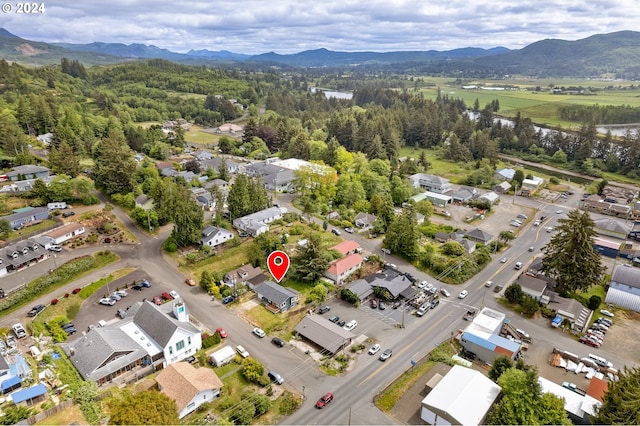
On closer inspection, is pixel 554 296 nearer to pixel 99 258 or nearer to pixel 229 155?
pixel 99 258

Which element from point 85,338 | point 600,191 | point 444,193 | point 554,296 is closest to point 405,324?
point 554,296

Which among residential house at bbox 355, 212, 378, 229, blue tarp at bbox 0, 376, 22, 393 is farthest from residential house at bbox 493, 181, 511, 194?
blue tarp at bbox 0, 376, 22, 393

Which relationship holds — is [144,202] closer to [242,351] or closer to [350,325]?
[242,351]

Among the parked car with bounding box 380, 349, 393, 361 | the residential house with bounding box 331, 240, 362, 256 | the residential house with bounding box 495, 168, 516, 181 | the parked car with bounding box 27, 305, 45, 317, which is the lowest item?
the parked car with bounding box 27, 305, 45, 317

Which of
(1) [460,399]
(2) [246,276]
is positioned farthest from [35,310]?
(1) [460,399]

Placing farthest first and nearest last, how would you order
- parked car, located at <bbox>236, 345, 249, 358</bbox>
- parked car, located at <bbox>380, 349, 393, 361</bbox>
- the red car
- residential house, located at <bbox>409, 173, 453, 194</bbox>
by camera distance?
1. residential house, located at <bbox>409, 173, 453, 194</bbox>
2. parked car, located at <bbox>380, 349, 393, 361</bbox>
3. parked car, located at <bbox>236, 345, 249, 358</bbox>
4. the red car

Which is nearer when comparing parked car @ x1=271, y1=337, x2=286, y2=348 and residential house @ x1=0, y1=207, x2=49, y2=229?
parked car @ x1=271, y1=337, x2=286, y2=348

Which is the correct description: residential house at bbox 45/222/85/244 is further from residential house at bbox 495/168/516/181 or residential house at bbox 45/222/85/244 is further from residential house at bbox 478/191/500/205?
residential house at bbox 495/168/516/181

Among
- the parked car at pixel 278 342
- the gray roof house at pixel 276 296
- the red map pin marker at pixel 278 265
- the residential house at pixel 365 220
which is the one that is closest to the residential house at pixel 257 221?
the red map pin marker at pixel 278 265
